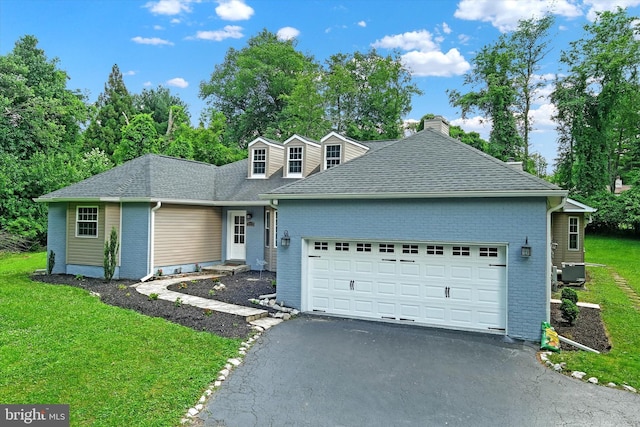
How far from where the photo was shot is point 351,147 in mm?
16203

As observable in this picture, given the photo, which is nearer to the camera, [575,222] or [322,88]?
[575,222]

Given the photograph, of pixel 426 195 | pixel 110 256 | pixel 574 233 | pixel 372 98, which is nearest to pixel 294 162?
pixel 110 256

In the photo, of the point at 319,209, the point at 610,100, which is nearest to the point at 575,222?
the point at 319,209

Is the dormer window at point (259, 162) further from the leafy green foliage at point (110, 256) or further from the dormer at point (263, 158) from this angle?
the leafy green foliage at point (110, 256)

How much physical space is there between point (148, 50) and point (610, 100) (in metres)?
33.4

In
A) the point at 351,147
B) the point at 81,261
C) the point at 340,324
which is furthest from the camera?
the point at 351,147

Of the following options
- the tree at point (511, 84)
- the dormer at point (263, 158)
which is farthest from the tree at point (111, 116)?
the tree at point (511, 84)

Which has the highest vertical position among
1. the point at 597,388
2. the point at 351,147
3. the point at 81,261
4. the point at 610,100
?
the point at 610,100

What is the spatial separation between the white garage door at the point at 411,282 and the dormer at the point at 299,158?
7.13 meters

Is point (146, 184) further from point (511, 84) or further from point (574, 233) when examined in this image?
point (511, 84)

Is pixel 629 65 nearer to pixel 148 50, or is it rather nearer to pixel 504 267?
pixel 504 267

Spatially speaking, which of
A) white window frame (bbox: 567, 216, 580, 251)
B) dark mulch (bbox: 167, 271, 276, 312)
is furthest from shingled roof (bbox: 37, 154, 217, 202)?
white window frame (bbox: 567, 216, 580, 251)

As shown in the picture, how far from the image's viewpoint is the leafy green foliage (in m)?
13.4

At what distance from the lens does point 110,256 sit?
44.7ft
